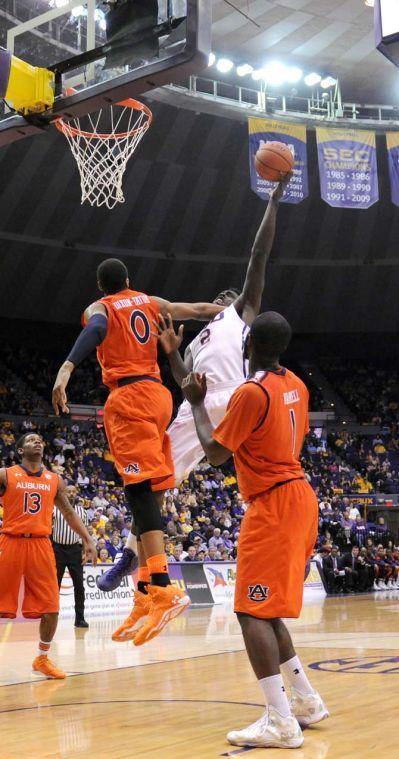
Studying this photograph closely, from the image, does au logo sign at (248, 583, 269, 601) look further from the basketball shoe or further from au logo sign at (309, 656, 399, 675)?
au logo sign at (309, 656, 399, 675)

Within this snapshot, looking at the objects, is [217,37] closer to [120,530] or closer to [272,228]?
[120,530]

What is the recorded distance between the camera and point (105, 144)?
13234 mm

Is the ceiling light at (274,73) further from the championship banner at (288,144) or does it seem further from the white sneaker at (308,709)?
the white sneaker at (308,709)

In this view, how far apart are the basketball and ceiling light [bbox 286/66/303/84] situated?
60.7 feet

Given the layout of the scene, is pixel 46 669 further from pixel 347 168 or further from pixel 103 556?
pixel 347 168

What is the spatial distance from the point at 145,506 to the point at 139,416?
0.57m

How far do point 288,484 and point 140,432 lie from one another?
1167 millimetres

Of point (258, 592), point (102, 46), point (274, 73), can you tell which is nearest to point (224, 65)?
point (274, 73)

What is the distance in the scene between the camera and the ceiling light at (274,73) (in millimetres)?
22969

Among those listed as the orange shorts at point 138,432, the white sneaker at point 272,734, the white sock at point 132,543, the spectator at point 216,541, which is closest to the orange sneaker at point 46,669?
the white sock at point 132,543

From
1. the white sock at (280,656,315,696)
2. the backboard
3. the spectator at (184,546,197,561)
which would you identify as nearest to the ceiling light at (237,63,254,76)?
the spectator at (184,546,197,561)

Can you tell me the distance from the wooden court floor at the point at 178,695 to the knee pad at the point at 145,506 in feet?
3.89

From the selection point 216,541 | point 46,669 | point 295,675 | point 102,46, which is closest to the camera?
point 295,675

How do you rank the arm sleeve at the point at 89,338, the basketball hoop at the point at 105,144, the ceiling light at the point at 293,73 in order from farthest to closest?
the ceiling light at the point at 293,73
the basketball hoop at the point at 105,144
the arm sleeve at the point at 89,338
